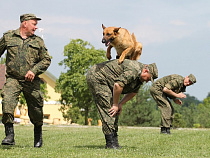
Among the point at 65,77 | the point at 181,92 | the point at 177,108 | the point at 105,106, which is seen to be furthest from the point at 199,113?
the point at 105,106

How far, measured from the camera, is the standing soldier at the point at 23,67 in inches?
305

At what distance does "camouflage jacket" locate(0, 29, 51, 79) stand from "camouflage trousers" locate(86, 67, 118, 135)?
119 cm

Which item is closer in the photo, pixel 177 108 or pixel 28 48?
pixel 28 48

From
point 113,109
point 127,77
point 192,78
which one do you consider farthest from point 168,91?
point 127,77

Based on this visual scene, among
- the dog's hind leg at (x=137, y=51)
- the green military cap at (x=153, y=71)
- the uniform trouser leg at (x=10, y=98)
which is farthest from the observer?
the dog's hind leg at (x=137, y=51)

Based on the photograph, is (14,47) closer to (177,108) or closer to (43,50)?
Result: (43,50)

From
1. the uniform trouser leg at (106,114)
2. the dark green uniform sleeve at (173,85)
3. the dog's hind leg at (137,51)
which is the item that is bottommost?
the uniform trouser leg at (106,114)

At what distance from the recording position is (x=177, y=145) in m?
9.95

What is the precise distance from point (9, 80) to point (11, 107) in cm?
59

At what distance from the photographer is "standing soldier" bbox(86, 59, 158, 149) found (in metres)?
7.81

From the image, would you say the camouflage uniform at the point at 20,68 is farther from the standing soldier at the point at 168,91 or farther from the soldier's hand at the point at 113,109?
the standing soldier at the point at 168,91

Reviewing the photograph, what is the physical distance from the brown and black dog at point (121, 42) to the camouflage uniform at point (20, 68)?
143 cm

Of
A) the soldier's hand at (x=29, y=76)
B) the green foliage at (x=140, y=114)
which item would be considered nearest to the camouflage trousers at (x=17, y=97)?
the soldier's hand at (x=29, y=76)

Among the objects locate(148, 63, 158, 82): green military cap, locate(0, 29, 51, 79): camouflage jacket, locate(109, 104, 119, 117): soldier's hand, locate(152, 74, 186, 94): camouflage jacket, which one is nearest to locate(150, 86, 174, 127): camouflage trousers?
locate(152, 74, 186, 94): camouflage jacket
